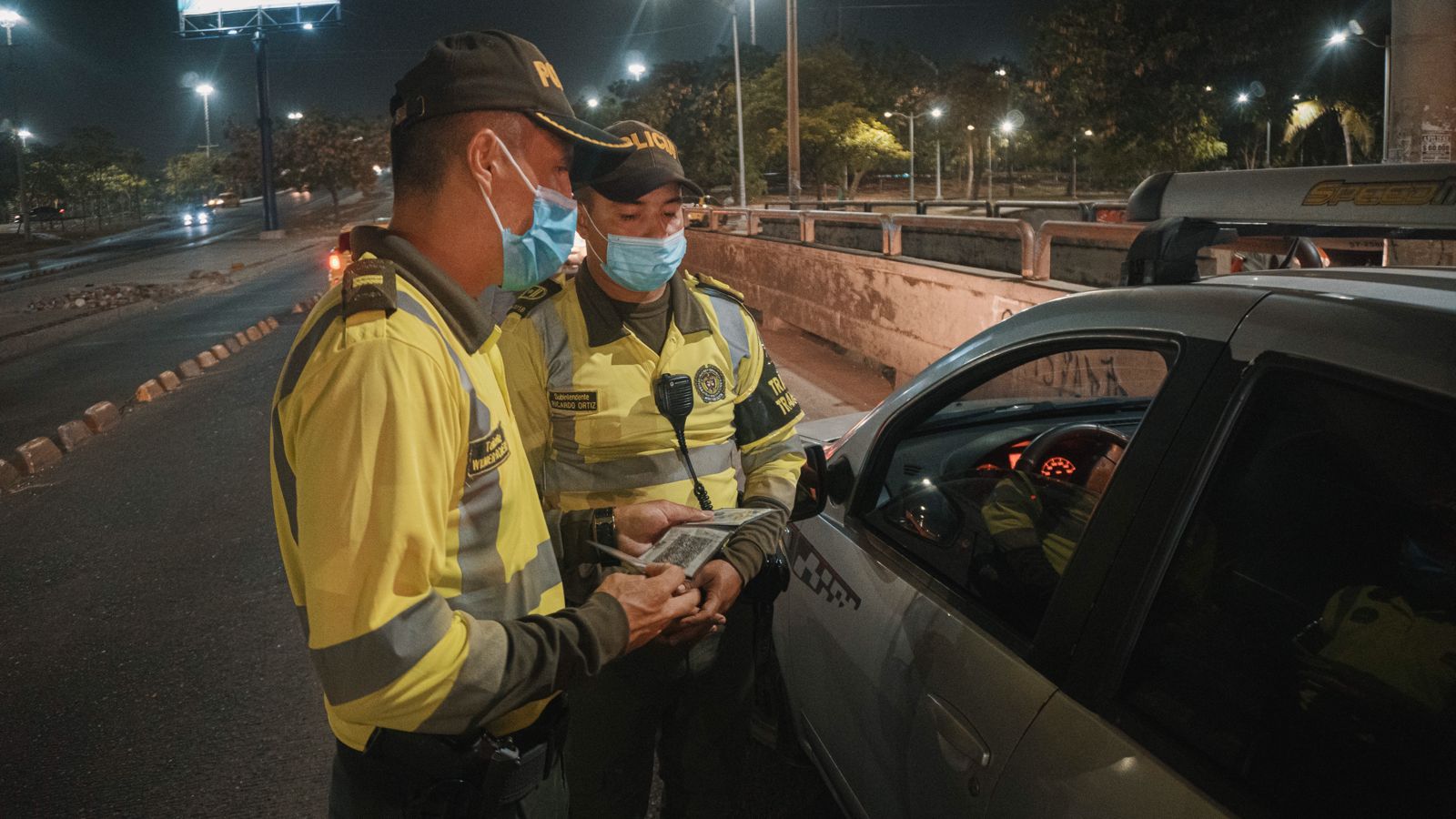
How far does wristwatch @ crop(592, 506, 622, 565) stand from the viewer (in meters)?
2.22

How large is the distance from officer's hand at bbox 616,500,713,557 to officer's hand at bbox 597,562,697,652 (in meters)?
0.37

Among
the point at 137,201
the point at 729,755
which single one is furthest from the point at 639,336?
the point at 137,201

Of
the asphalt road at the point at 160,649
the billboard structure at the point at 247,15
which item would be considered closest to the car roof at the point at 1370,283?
the asphalt road at the point at 160,649

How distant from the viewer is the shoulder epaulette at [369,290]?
4.43ft

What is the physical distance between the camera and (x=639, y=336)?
2.54m

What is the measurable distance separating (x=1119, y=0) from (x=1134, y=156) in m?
5.36

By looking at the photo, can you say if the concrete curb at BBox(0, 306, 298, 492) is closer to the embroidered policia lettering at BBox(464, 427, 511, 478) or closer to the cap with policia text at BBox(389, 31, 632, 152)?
the cap with policia text at BBox(389, 31, 632, 152)

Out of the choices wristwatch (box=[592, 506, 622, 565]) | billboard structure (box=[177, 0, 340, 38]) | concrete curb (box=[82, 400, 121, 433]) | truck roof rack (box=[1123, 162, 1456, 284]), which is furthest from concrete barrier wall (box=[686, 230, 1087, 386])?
billboard structure (box=[177, 0, 340, 38])

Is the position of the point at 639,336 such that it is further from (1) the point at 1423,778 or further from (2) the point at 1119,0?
(2) the point at 1119,0

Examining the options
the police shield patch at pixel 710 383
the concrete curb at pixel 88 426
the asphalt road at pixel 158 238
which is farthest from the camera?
the asphalt road at pixel 158 238

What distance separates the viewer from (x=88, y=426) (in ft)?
28.4

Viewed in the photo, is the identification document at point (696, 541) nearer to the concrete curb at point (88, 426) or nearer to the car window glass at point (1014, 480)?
the car window glass at point (1014, 480)

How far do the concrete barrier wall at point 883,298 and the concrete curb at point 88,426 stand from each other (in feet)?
16.4

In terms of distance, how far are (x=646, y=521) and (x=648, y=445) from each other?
→ 0.26 m
